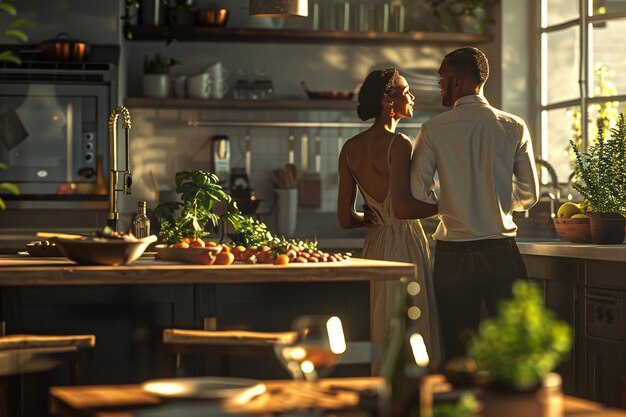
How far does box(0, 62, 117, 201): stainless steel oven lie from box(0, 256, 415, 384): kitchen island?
Result: 2.59 m

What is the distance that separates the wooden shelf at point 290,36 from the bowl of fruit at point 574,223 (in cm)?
228

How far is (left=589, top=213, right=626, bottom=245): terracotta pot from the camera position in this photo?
4496 millimetres

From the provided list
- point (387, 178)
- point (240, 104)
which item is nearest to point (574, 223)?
point (387, 178)

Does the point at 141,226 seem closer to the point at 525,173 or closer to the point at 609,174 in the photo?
the point at 525,173

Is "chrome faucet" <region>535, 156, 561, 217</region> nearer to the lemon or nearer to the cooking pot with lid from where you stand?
the lemon

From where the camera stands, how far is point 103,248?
339 cm

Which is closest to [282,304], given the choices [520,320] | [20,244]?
[520,320]

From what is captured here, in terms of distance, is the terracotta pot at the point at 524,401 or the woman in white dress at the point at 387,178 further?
the woman in white dress at the point at 387,178

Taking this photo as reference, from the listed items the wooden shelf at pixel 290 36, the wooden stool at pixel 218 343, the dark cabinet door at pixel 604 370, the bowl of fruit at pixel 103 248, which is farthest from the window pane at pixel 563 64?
the wooden stool at pixel 218 343

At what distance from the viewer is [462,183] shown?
3893 millimetres

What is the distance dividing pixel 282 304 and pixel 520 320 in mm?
2116

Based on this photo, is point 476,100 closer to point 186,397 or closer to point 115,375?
point 115,375

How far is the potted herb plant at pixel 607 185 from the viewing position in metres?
4.51

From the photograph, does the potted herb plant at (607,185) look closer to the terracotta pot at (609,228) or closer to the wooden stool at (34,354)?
the terracotta pot at (609,228)
